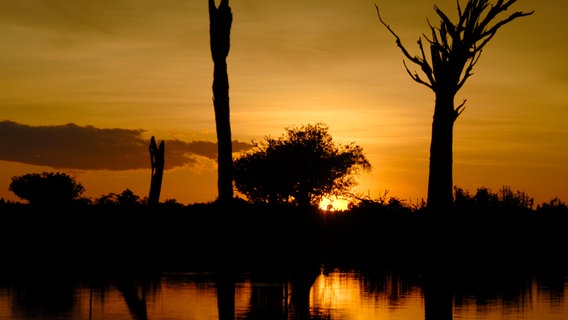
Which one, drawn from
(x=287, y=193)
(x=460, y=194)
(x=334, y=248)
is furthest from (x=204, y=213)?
(x=287, y=193)

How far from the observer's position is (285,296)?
2067 centimetres

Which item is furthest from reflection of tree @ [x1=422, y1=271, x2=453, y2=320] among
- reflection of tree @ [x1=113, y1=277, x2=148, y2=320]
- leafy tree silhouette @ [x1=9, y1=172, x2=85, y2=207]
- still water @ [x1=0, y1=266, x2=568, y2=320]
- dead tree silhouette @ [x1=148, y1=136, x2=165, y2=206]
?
leafy tree silhouette @ [x1=9, y1=172, x2=85, y2=207]

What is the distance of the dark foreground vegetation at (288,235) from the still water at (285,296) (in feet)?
20.5

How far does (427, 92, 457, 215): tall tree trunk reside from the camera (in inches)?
1241

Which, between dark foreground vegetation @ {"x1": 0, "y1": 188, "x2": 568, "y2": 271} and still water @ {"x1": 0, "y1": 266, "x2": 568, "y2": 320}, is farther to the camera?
dark foreground vegetation @ {"x1": 0, "y1": 188, "x2": 568, "y2": 271}

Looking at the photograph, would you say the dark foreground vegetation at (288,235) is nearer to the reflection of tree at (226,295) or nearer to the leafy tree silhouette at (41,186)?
the reflection of tree at (226,295)

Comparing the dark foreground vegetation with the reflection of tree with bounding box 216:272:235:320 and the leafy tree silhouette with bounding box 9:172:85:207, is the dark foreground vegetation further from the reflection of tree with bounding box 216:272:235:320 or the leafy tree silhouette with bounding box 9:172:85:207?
the leafy tree silhouette with bounding box 9:172:85:207

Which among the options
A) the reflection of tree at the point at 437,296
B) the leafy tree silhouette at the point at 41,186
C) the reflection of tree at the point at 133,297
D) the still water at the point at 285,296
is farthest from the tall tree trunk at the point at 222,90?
the leafy tree silhouette at the point at 41,186

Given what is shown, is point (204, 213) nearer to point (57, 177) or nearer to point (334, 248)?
point (334, 248)

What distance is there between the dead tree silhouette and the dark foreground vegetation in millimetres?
8029

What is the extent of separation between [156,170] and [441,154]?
18845 mm

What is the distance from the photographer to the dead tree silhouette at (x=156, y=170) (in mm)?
46656

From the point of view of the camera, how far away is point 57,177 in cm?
8125

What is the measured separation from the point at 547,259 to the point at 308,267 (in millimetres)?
10517
